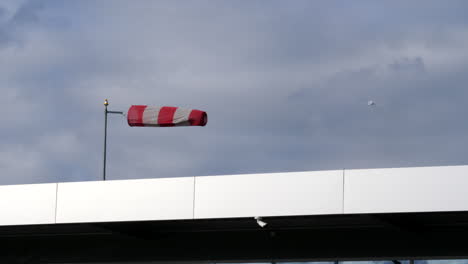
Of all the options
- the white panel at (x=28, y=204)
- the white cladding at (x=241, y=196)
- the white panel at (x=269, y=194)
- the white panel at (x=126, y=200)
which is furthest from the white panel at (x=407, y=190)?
the white panel at (x=28, y=204)

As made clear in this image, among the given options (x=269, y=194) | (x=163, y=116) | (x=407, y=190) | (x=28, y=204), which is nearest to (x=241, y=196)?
(x=269, y=194)

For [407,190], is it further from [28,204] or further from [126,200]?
[28,204]

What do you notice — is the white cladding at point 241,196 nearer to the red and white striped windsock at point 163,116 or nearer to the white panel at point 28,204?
the white panel at point 28,204

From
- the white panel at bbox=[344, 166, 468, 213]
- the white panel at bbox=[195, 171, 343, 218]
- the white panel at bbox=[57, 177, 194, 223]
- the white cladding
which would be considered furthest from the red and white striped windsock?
the white panel at bbox=[344, 166, 468, 213]

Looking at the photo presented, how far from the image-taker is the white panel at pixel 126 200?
17.2 metres

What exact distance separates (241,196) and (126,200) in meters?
2.22

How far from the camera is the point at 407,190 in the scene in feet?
51.3

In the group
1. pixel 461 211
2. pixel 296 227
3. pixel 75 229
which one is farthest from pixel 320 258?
pixel 75 229

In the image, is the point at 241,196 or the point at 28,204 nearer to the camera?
the point at 241,196

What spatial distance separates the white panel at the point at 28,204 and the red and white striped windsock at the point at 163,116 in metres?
11.4

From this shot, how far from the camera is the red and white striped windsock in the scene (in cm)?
2975

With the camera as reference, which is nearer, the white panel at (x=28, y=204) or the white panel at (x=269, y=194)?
the white panel at (x=269, y=194)

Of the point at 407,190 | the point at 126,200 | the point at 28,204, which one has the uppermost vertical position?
the point at 407,190

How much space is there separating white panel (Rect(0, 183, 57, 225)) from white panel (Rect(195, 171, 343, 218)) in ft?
9.70
